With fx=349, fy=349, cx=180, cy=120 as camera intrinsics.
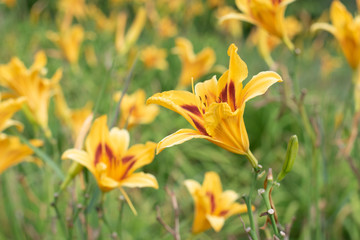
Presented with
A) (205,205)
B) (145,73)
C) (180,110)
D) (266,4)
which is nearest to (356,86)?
(266,4)

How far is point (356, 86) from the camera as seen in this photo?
143 centimetres

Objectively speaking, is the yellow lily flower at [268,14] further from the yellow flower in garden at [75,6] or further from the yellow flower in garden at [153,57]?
the yellow flower in garden at [75,6]

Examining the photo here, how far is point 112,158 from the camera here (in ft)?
3.02

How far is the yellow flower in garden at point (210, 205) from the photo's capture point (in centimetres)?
99

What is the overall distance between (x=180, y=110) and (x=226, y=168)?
203 centimetres

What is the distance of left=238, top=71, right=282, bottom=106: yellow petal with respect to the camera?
609 millimetres

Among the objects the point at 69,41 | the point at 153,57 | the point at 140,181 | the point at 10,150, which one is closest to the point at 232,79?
the point at 140,181

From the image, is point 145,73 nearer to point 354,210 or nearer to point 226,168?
point 226,168

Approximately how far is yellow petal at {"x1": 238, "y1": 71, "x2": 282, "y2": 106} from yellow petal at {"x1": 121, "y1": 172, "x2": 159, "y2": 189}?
33 cm

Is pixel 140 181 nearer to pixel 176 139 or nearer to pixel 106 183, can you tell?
pixel 106 183

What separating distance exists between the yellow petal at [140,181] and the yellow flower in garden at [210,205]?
0.20 meters

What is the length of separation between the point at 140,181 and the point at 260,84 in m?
0.40

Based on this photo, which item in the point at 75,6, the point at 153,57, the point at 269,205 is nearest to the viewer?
the point at 269,205

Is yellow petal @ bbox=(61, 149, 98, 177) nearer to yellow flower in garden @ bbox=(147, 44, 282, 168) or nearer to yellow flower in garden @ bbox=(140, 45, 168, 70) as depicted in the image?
yellow flower in garden @ bbox=(147, 44, 282, 168)
